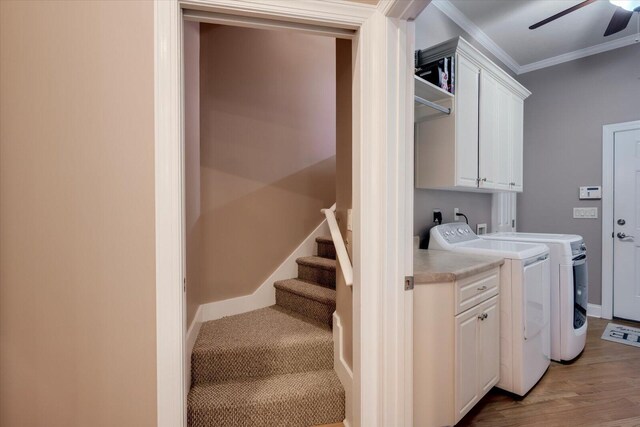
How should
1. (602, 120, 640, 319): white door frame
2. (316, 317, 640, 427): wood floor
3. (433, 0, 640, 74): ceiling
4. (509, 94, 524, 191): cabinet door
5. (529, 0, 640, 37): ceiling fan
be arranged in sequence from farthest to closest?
(602, 120, 640, 319): white door frame, (509, 94, 524, 191): cabinet door, (433, 0, 640, 74): ceiling, (529, 0, 640, 37): ceiling fan, (316, 317, 640, 427): wood floor

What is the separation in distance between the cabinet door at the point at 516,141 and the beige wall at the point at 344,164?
6.48 ft

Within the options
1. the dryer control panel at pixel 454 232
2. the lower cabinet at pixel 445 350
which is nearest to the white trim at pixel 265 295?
the dryer control panel at pixel 454 232

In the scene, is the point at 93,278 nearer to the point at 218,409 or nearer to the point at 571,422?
the point at 218,409

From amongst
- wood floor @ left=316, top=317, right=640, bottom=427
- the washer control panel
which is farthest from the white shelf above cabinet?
wood floor @ left=316, top=317, right=640, bottom=427

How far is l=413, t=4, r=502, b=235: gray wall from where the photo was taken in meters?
2.61

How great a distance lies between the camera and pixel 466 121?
7.93ft

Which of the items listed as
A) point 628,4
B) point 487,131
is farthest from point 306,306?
point 628,4

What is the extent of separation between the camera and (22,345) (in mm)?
1110

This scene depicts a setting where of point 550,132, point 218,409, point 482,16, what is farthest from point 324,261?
point 550,132

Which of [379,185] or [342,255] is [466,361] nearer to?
[342,255]

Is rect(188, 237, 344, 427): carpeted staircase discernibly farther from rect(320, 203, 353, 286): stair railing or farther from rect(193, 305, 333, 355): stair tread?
rect(320, 203, 353, 286): stair railing

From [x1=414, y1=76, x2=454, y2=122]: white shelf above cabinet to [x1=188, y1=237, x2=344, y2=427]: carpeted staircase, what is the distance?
1.48 meters

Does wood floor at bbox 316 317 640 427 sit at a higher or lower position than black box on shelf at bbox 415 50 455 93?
lower

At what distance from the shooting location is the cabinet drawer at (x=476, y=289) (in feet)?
5.42
